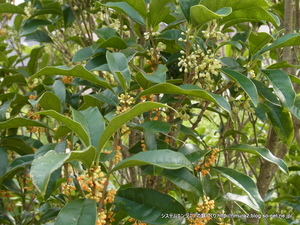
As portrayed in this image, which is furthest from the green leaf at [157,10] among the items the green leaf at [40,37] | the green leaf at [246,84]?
the green leaf at [40,37]

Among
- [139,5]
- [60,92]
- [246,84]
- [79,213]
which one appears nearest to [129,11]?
[139,5]

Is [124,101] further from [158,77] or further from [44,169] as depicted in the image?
[44,169]

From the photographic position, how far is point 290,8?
1.70 metres

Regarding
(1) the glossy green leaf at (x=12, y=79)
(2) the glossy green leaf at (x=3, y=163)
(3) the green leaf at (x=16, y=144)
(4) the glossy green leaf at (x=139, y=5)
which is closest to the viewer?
(4) the glossy green leaf at (x=139, y=5)

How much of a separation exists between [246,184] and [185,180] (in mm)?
181

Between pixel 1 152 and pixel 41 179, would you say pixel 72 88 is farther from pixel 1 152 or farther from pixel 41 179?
pixel 41 179

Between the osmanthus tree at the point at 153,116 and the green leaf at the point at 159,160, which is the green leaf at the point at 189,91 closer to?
the osmanthus tree at the point at 153,116

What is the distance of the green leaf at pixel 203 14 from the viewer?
1.04 meters

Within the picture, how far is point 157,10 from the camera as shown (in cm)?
125

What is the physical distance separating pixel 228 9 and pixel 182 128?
0.45m

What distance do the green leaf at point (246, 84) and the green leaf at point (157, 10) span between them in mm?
268

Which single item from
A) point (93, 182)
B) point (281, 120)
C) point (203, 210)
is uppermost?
point (93, 182)

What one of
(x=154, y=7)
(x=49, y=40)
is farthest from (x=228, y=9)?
(x=49, y=40)

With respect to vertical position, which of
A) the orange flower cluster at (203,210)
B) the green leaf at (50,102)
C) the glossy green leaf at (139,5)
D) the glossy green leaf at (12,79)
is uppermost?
the glossy green leaf at (139,5)
